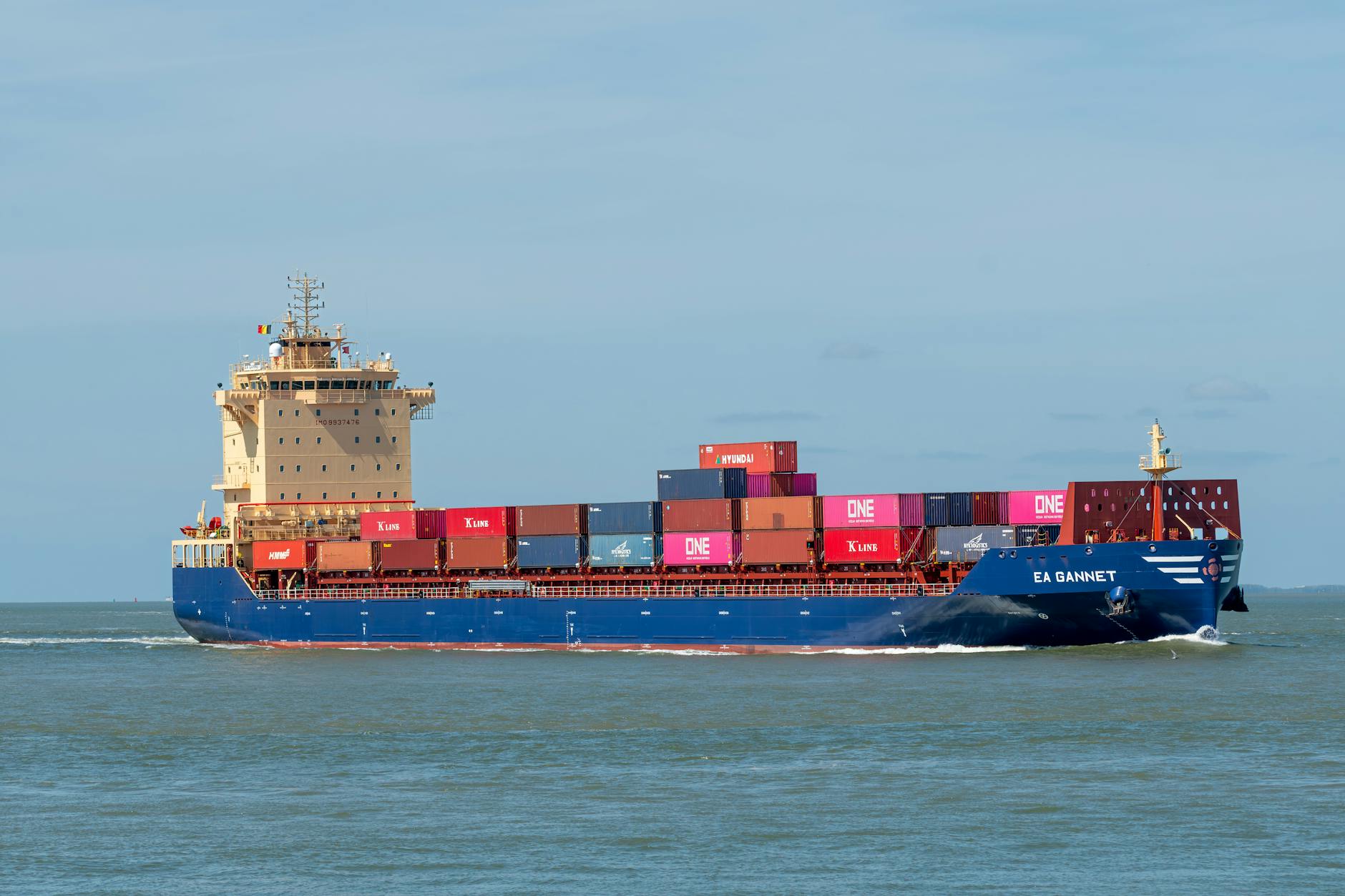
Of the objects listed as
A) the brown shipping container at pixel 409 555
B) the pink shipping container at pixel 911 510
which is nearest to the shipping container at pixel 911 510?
the pink shipping container at pixel 911 510

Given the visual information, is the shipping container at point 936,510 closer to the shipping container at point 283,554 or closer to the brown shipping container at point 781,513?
the brown shipping container at point 781,513

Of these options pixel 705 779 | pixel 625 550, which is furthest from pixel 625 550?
pixel 705 779

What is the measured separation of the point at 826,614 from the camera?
55.1 m

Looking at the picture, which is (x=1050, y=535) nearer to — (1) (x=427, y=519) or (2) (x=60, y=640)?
(1) (x=427, y=519)

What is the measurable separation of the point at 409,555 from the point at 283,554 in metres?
7.16

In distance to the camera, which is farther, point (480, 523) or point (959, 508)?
point (480, 523)

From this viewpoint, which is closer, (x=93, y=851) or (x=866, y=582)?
(x=93, y=851)

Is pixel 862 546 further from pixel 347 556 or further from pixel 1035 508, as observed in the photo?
pixel 347 556

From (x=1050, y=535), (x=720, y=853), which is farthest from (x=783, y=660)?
(x=720, y=853)

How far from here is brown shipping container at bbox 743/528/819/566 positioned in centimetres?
Result: 5588

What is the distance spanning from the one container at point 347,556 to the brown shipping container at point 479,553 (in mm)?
4427

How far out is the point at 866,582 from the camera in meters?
55.5

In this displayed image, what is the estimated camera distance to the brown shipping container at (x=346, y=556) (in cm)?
6775

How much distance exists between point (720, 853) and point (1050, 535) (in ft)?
97.0
